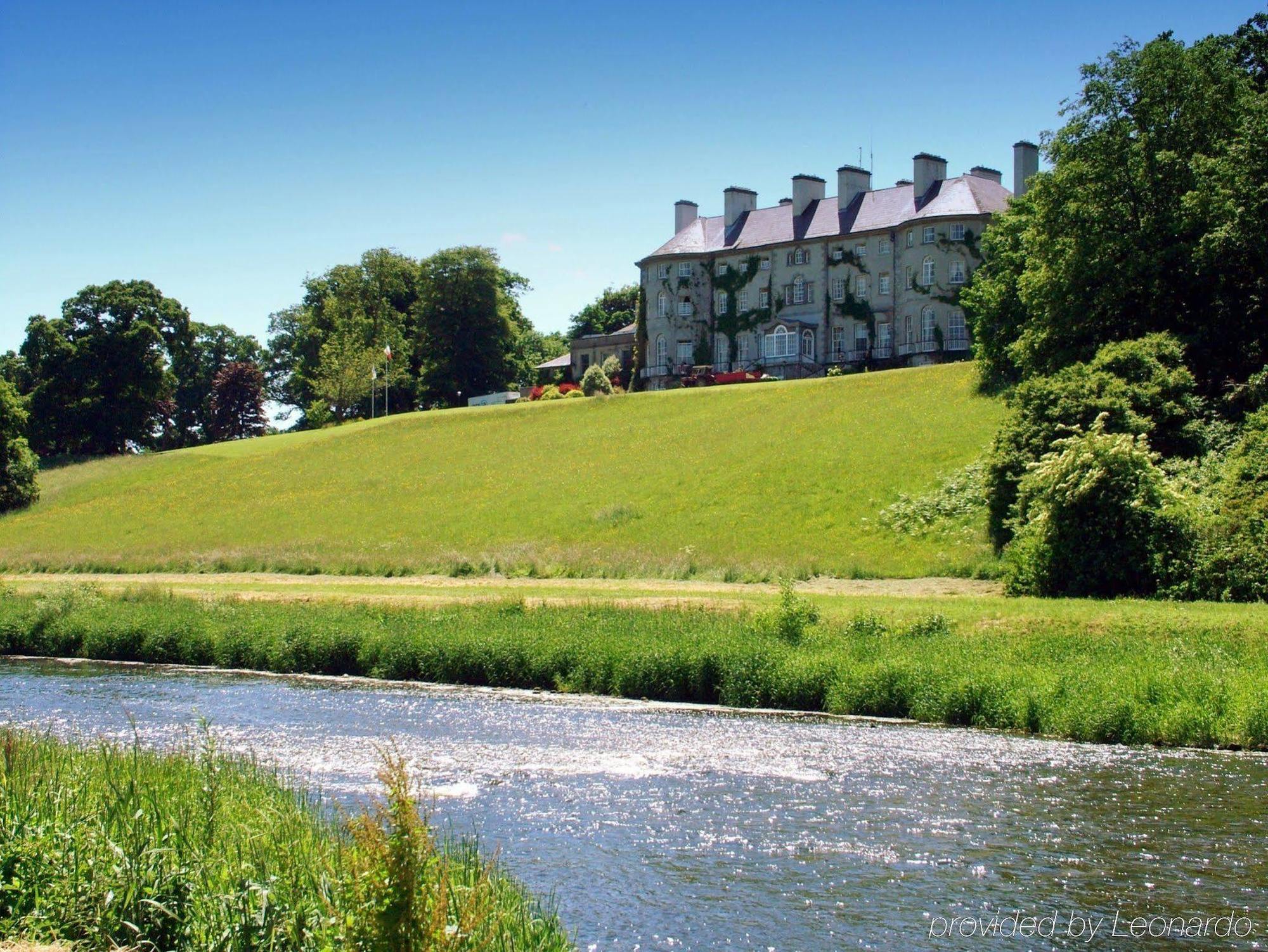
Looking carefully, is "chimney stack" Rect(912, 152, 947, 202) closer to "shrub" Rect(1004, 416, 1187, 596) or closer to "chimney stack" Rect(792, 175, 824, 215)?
"chimney stack" Rect(792, 175, 824, 215)

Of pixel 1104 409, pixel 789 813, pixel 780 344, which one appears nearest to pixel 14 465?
pixel 780 344

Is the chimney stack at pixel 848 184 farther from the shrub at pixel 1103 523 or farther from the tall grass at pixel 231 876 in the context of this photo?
the tall grass at pixel 231 876

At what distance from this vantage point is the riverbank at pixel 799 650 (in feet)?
66.2

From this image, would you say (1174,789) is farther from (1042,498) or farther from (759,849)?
(1042,498)

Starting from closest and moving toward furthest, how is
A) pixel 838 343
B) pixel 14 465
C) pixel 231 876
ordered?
1. pixel 231 876
2. pixel 14 465
3. pixel 838 343

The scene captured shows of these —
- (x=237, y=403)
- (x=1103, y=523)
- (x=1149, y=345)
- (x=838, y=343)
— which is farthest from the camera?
(x=237, y=403)

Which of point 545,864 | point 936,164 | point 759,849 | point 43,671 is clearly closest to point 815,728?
point 759,849

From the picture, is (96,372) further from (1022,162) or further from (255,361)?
(1022,162)

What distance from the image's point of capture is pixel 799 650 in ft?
80.4

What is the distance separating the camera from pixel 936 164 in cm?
9331

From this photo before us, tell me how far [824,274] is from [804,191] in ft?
27.9

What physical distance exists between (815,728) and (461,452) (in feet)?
169

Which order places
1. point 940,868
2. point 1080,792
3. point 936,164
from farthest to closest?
point 936,164
point 1080,792
point 940,868

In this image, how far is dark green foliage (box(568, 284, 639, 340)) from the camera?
447 ft
